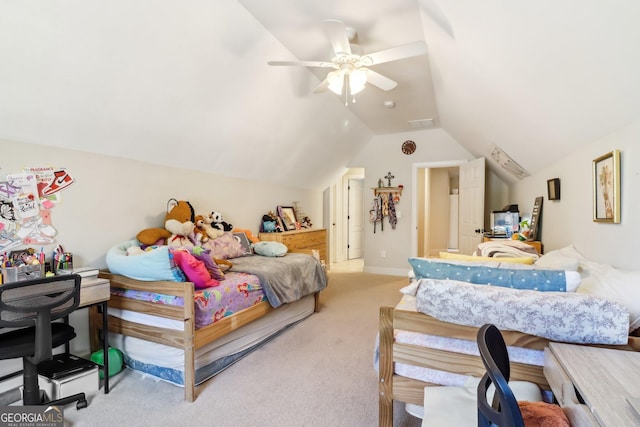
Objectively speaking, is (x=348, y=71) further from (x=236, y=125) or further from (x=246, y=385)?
(x=246, y=385)

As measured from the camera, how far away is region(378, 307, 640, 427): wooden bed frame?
1.32 metres

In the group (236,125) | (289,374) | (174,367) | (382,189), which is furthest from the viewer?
(382,189)

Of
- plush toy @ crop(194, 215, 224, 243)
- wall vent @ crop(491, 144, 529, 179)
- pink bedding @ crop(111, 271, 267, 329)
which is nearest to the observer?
pink bedding @ crop(111, 271, 267, 329)

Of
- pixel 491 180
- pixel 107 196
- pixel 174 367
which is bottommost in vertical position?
pixel 174 367

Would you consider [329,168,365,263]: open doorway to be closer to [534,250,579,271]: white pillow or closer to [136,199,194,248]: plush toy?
[136,199,194,248]: plush toy

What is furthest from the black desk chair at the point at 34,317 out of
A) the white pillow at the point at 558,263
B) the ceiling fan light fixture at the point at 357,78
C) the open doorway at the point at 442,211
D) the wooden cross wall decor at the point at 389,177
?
the open doorway at the point at 442,211

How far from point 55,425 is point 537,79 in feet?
11.2

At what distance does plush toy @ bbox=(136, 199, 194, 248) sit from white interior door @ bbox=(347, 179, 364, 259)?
189 inches

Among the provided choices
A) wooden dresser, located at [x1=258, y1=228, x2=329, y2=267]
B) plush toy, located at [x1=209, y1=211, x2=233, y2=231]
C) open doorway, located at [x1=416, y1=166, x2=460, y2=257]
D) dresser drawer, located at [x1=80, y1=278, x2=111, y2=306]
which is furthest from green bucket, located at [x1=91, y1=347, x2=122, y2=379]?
open doorway, located at [x1=416, y1=166, x2=460, y2=257]

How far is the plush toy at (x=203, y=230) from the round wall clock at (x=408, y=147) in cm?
373

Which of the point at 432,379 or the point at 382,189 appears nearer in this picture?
the point at 432,379

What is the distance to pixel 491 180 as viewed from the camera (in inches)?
212

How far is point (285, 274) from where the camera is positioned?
10.4ft

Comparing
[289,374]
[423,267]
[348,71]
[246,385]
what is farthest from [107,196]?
[423,267]
